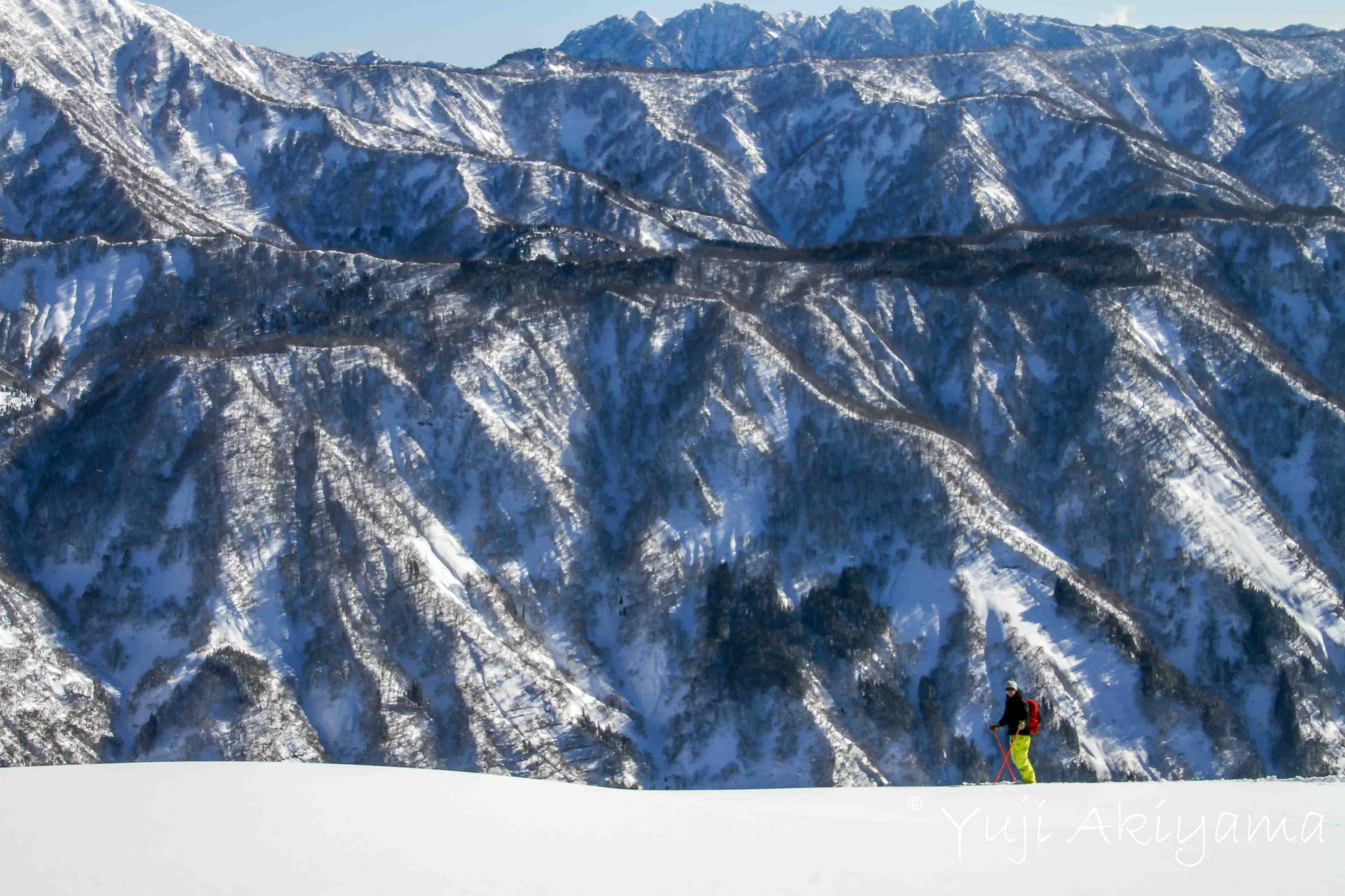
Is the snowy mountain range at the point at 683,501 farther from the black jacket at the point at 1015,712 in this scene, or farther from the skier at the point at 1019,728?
the black jacket at the point at 1015,712

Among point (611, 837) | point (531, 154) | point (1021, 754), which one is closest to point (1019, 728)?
point (1021, 754)

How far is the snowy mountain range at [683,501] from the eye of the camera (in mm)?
72375

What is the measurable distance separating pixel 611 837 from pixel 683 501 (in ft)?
227

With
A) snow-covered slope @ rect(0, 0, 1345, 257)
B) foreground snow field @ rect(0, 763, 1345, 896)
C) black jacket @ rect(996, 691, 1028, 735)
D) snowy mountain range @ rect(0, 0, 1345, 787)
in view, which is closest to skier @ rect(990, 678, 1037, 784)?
black jacket @ rect(996, 691, 1028, 735)

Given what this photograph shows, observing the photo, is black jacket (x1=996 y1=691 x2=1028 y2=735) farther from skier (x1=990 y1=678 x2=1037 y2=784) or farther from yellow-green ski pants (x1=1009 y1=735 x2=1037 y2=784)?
yellow-green ski pants (x1=1009 y1=735 x2=1037 y2=784)

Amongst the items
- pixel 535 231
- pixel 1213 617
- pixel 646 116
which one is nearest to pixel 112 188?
pixel 535 231

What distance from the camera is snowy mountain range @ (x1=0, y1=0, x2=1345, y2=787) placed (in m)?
72.4

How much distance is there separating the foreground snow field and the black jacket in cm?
496

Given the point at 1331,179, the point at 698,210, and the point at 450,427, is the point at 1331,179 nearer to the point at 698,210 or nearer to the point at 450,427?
the point at 698,210

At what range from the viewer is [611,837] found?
16.2 metres

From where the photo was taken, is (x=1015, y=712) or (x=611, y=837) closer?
(x=611, y=837)

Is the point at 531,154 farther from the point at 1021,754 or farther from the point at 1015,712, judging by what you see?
the point at 1021,754

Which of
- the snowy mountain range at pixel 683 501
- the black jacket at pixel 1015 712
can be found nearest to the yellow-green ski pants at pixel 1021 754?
the black jacket at pixel 1015 712

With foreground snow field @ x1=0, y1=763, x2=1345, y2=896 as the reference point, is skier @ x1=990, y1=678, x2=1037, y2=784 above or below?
below
